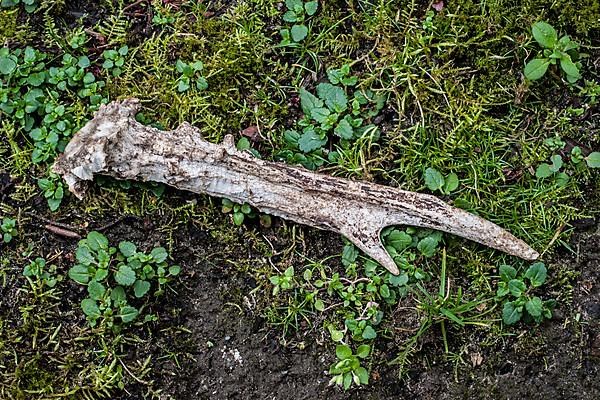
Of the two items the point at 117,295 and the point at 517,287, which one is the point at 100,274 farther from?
the point at 517,287

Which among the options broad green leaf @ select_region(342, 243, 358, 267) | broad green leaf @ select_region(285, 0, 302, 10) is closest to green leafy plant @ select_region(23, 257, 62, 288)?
broad green leaf @ select_region(342, 243, 358, 267)

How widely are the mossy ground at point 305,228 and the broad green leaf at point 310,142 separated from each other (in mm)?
109

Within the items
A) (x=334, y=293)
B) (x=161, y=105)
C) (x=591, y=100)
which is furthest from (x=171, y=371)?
(x=591, y=100)

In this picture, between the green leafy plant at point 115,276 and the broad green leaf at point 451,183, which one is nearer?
the green leafy plant at point 115,276

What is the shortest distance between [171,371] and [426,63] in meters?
1.94

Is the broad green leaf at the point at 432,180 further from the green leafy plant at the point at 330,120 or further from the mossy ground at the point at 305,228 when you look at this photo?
the green leafy plant at the point at 330,120

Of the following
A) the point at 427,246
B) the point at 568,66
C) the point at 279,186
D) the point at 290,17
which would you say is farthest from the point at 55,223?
the point at 568,66

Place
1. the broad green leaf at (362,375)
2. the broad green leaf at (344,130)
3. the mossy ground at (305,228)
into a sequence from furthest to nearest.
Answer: the broad green leaf at (344,130) → the mossy ground at (305,228) → the broad green leaf at (362,375)

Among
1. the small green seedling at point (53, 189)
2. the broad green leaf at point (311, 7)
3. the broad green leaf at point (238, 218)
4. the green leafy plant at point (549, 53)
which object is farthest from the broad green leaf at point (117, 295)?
the green leafy plant at point (549, 53)

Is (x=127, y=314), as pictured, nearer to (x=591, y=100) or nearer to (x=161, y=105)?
(x=161, y=105)

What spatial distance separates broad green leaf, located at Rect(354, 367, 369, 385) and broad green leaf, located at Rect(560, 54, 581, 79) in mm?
1703

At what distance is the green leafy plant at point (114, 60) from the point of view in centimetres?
345

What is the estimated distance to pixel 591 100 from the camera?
3363mm

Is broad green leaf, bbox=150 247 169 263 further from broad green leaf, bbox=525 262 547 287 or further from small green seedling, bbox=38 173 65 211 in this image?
broad green leaf, bbox=525 262 547 287
